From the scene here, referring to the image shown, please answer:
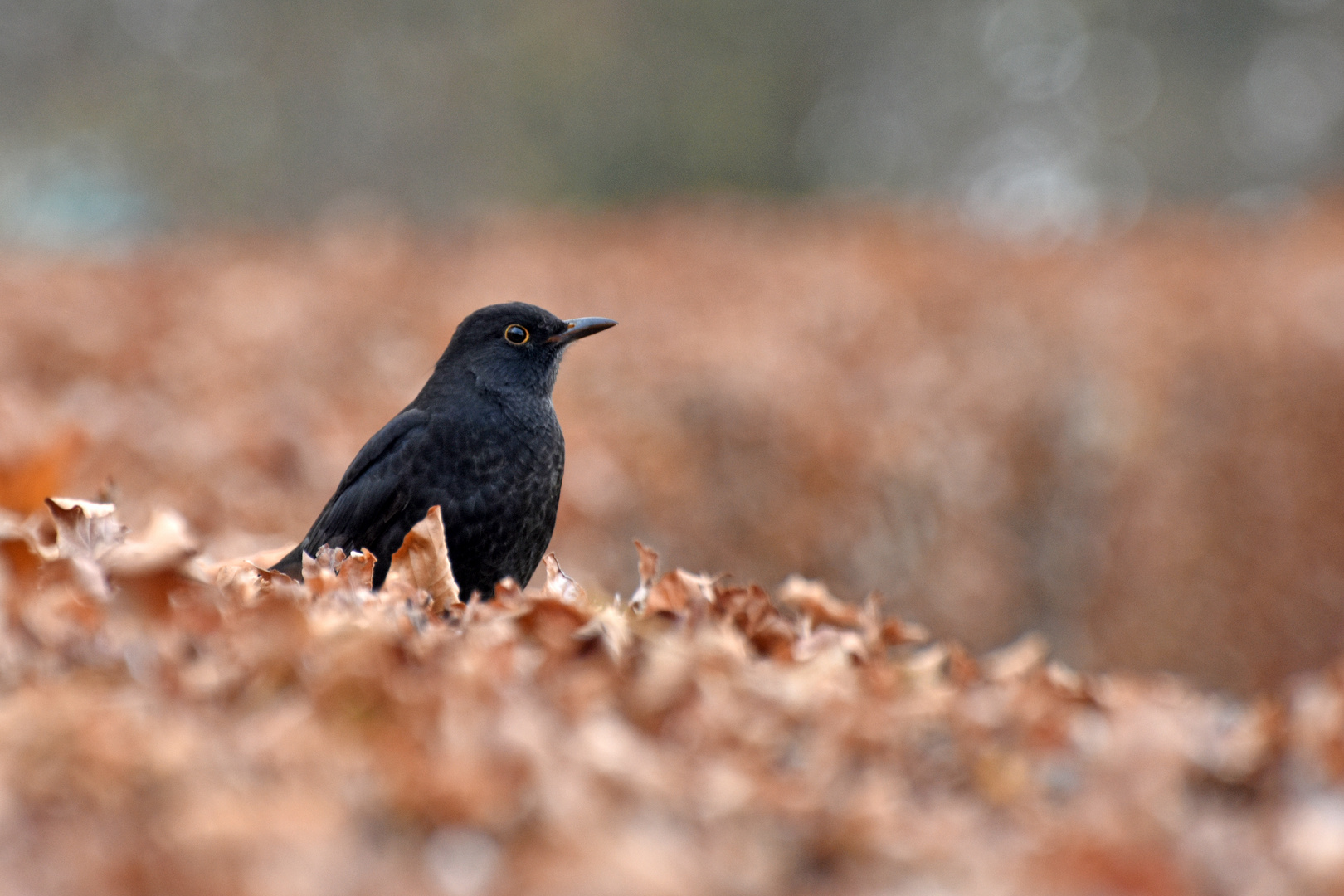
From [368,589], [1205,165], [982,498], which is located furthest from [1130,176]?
[368,589]

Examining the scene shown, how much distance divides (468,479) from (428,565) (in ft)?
2.41

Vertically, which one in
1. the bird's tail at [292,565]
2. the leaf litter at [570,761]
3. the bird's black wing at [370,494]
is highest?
the bird's black wing at [370,494]

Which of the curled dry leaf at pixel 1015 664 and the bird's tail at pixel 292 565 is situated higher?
the bird's tail at pixel 292 565

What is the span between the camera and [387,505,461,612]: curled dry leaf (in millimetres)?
2486

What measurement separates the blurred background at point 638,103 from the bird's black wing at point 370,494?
37.2ft

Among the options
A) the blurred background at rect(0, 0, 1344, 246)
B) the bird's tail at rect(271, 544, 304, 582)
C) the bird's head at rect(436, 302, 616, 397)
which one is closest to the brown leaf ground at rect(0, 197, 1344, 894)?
the bird's tail at rect(271, 544, 304, 582)

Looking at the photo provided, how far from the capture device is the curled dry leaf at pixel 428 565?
249cm

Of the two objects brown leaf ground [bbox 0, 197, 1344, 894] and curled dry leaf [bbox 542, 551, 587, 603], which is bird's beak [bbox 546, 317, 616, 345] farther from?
curled dry leaf [bbox 542, 551, 587, 603]

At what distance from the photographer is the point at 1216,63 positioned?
2066 centimetres

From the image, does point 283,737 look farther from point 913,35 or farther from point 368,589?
point 913,35

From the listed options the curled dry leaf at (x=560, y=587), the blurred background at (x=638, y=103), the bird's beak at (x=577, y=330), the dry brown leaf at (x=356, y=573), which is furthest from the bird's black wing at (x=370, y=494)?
the blurred background at (x=638, y=103)

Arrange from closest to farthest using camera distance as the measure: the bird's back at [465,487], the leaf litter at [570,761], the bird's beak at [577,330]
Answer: the leaf litter at [570,761], the bird's back at [465,487], the bird's beak at [577,330]

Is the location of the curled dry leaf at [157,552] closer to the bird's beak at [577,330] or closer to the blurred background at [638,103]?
the bird's beak at [577,330]

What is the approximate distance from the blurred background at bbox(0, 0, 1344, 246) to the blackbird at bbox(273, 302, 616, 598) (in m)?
11.3
